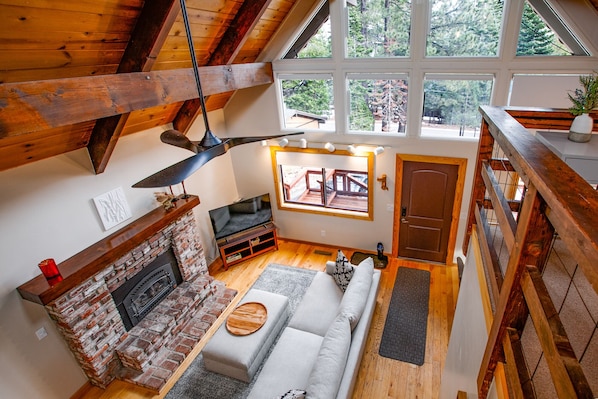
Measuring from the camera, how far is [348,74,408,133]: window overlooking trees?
15.5 ft

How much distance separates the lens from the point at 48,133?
3.04 metres

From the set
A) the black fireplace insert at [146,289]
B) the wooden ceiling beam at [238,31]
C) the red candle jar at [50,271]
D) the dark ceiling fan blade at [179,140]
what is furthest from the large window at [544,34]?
the red candle jar at [50,271]

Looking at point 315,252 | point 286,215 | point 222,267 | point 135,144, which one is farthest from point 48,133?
point 315,252

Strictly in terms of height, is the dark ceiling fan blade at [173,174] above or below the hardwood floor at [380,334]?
above

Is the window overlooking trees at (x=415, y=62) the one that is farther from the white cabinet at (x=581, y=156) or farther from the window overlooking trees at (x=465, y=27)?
the white cabinet at (x=581, y=156)

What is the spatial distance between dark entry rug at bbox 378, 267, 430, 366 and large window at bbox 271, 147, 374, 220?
1.25m

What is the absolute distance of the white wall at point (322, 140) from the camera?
15.9 ft

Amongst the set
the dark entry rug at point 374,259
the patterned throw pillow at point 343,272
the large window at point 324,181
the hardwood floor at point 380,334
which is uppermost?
the large window at point 324,181

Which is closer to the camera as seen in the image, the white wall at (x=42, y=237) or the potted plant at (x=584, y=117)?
the potted plant at (x=584, y=117)

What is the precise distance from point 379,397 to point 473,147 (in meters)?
3.47

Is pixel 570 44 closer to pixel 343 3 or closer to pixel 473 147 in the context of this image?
pixel 473 147

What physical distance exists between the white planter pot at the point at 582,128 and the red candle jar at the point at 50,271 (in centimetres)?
469

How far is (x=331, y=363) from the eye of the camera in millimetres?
3041

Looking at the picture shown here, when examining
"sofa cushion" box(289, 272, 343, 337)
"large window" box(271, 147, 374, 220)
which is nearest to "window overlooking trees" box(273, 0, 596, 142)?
"large window" box(271, 147, 374, 220)
